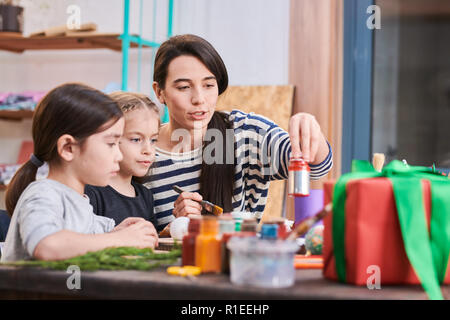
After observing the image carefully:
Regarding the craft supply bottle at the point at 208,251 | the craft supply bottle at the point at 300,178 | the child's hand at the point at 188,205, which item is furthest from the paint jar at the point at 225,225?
the child's hand at the point at 188,205

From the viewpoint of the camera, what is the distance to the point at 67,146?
1041 millimetres

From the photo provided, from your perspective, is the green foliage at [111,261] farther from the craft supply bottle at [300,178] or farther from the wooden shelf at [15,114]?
the wooden shelf at [15,114]

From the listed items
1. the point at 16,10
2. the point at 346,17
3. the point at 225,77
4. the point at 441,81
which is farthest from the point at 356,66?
the point at 16,10

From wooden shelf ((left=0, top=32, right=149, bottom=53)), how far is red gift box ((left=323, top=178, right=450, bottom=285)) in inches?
103

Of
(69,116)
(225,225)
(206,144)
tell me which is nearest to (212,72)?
(206,144)

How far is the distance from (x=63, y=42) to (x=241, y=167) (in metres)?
2.16

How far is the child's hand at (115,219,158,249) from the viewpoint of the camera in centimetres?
96

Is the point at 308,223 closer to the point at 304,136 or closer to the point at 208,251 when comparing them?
the point at 208,251

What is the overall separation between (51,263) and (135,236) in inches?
7.2

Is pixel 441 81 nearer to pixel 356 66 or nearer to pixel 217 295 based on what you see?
pixel 356 66

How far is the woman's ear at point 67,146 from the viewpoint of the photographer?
103 centimetres

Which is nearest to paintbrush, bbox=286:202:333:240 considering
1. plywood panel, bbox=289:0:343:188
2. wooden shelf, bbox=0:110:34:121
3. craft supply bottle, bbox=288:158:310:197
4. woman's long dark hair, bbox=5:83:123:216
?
craft supply bottle, bbox=288:158:310:197

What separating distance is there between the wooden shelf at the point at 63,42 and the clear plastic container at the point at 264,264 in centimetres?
264
